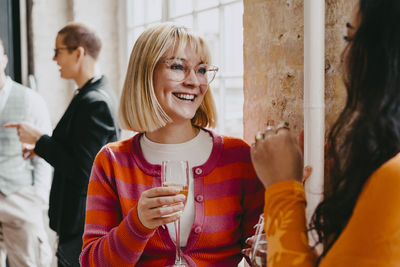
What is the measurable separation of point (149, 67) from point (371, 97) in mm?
825

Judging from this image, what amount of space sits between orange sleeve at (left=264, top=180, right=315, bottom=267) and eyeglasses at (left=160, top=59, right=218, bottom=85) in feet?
2.09

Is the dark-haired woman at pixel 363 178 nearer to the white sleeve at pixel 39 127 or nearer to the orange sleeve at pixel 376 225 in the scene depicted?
the orange sleeve at pixel 376 225

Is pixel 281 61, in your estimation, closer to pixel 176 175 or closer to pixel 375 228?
pixel 176 175

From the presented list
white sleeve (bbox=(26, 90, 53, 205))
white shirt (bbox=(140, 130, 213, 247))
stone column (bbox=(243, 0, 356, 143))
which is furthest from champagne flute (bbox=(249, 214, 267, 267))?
white sleeve (bbox=(26, 90, 53, 205))

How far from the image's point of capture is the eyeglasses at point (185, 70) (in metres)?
1.40

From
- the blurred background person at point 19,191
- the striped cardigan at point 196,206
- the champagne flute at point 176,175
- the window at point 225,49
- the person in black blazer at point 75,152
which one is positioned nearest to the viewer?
the champagne flute at point 176,175

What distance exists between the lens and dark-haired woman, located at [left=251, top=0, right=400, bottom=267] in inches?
26.4

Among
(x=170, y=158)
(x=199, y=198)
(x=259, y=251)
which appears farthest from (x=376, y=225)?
(x=170, y=158)

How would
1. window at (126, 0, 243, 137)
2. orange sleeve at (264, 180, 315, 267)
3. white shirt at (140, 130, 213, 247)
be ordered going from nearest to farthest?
orange sleeve at (264, 180, 315, 267)
white shirt at (140, 130, 213, 247)
window at (126, 0, 243, 137)

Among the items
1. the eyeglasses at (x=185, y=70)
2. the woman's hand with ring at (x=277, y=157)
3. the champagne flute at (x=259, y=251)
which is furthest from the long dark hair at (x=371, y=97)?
the eyeglasses at (x=185, y=70)

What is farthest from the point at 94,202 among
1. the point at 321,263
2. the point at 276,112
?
the point at 321,263

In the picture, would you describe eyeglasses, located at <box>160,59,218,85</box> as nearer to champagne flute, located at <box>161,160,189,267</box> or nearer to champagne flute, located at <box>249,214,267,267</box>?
champagne flute, located at <box>161,160,189,267</box>

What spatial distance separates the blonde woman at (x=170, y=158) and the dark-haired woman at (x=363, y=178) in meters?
0.48

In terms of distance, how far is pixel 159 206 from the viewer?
114 centimetres
